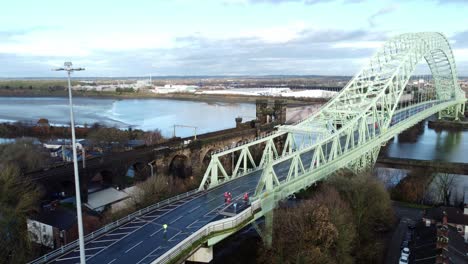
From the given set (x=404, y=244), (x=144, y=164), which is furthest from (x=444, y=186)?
(x=144, y=164)

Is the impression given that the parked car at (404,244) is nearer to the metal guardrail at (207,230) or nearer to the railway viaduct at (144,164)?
the metal guardrail at (207,230)

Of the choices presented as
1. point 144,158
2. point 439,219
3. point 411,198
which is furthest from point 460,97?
point 144,158

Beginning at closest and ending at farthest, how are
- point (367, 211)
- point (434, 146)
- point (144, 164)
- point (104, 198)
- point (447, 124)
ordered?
point (367, 211) → point (104, 198) → point (144, 164) → point (434, 146) → point (447, 124)

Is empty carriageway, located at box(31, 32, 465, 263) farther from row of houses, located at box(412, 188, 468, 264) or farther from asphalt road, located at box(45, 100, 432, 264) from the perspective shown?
row of houses, located at box(412, 188, 468, 264)

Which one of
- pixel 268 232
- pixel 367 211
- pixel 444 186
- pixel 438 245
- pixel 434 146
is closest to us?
pixel 268 232

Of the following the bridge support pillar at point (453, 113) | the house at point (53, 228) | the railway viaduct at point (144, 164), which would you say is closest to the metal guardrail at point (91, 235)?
the house at point (53, 228)

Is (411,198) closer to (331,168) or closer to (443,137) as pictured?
(331,168)

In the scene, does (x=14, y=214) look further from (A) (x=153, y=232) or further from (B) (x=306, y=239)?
(B) (x=306, y=239)
